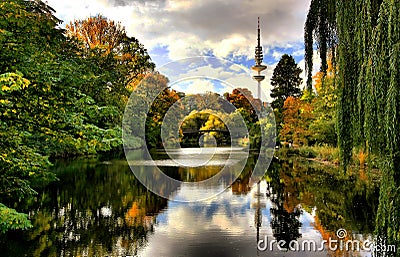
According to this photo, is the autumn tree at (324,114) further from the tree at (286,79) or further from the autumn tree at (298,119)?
the tree at (286,79)

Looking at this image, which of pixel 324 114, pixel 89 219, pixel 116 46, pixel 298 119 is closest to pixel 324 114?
pixel 324 114

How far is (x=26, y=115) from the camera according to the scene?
4727 mm

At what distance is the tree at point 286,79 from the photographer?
4041 centimetres

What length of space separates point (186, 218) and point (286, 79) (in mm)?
34736

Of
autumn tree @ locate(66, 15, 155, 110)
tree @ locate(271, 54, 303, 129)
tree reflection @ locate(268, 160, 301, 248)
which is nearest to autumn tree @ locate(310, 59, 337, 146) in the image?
tree reflection @ locate(268, 160, 301, 248)

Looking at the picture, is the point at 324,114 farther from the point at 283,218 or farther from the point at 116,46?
the point at 116,46

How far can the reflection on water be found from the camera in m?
6.20

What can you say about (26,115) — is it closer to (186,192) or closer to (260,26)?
(186,192)

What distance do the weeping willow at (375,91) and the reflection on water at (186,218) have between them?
3236 mm

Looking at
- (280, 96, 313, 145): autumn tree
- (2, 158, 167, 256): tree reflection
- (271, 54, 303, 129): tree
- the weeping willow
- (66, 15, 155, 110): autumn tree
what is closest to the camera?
the weeping willow

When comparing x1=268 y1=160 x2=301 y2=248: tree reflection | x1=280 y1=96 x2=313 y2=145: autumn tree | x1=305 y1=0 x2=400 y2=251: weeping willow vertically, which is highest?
x1=280 y1=96 x2=313 y2=145: autumn tree

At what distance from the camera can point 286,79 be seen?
41.0m

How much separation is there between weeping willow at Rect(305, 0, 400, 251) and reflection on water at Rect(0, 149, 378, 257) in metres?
3.24

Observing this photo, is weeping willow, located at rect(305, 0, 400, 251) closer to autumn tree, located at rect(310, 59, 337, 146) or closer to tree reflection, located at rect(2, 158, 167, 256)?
tree reflection, located at rect(2, 158, 167, 256)
